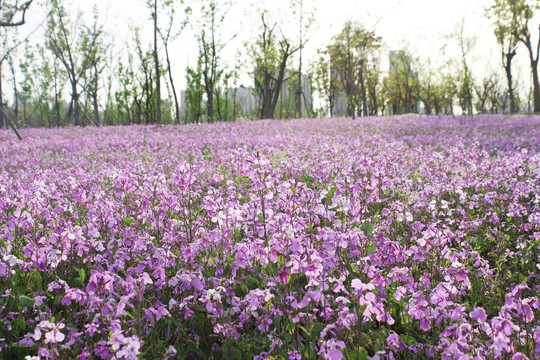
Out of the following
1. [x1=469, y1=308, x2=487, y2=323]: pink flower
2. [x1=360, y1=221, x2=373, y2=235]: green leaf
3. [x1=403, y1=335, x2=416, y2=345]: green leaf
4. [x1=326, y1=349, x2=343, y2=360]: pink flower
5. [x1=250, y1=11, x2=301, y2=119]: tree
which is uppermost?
[x1=250, y1=11, x2=301, y2=119]: tree

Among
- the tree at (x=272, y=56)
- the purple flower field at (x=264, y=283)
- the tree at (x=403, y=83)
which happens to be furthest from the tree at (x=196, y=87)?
the purple flower field at (x=264, y=283)

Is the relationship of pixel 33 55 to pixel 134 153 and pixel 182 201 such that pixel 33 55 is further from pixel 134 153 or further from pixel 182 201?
pixel 182 201

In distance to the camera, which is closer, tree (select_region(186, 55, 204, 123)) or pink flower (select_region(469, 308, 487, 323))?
pink flower (select_region(469, 308, 487, 323))

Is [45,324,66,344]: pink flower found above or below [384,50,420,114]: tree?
below

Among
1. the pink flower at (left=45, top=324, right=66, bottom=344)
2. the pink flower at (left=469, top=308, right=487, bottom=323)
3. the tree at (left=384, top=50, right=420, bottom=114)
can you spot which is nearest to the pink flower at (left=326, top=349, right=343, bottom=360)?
the pink flower at (left=469, top=308, right=487, bottom=323)

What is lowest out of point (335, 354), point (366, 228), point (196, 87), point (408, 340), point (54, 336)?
point (408, 340)

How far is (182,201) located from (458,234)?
326 cm

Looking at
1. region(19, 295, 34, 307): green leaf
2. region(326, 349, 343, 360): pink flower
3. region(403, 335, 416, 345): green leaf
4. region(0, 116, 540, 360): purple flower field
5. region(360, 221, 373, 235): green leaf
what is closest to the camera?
region(326, 349, 343, 360): pink flower

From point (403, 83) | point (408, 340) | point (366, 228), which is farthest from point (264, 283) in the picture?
point (403, 83)

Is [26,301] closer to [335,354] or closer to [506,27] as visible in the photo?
[335,354]

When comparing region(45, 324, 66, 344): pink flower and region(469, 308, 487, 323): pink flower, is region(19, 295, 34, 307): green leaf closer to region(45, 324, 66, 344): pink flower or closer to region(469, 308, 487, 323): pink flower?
region(45, 324, 66, 344): pink flower

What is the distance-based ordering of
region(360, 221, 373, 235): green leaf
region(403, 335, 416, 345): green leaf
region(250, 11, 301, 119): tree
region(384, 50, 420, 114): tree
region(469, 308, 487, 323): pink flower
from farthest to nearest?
region(384, 50, 420, 114): tree < region(250, 11, 301, 119): tree < region(360, 221, 373, 235): green leaf < region(403, 335, 416, 345): green leaf < region(469, 308, 487, 323): pink flower

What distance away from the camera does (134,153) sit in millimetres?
10117

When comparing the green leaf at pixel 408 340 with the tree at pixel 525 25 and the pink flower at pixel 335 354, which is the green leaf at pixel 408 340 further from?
the tree at pixel 525 25
